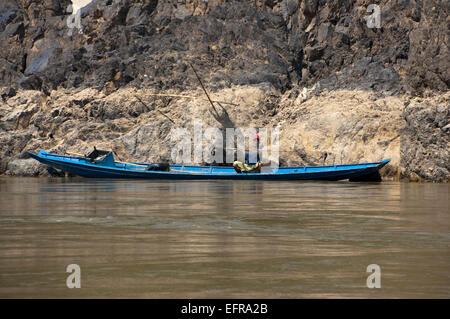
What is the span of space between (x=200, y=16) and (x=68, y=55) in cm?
1585

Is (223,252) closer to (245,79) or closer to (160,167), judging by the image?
(160,167)

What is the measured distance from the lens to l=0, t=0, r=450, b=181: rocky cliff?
52.4 meters

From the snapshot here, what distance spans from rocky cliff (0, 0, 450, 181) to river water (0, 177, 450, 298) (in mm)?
34186

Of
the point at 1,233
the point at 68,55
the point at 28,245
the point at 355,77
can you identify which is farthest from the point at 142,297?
the point at 68,55

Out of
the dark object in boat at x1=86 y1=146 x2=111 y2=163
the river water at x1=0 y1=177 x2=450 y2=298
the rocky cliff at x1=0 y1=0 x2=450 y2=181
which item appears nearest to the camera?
the river water at x1=0 y1=177 x2=450 y2=298

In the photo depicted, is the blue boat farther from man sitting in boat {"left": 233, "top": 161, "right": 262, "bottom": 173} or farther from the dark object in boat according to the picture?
man sitting in boat {"left": 233, "top": 161, "right": 262, "bottom": 173}

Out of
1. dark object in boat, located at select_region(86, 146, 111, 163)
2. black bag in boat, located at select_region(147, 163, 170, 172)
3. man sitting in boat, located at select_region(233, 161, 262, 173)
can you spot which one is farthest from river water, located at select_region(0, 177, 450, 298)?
dark object in boat, located at select_region(86, 146, 111, 163)

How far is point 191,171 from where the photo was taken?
52688 millimetres

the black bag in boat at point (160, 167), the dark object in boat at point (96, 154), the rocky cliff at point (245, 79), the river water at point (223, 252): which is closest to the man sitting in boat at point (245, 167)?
the rocky cliff at point (245, 79)

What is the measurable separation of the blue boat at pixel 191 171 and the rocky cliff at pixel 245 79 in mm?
3368

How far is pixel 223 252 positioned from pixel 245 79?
53059 mm

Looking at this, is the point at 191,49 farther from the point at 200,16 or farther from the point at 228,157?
the point at 228,157

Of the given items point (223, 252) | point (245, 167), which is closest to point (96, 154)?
point (245, 167)

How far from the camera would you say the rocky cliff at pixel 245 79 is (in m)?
52.4
